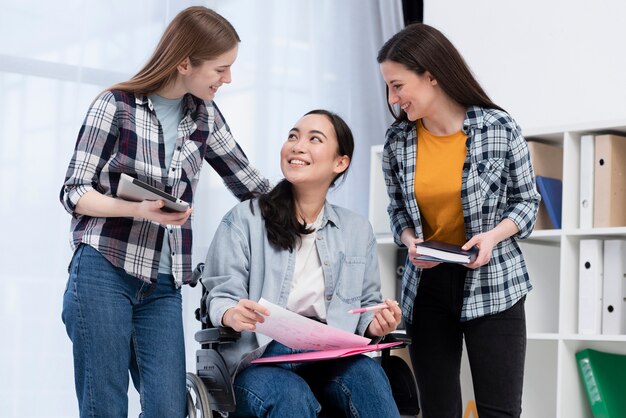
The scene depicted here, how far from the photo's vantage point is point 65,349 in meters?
2.82

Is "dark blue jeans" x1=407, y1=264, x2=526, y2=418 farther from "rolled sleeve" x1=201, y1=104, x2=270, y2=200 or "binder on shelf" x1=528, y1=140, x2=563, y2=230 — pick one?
"binder on shelf" x1=528, y1=140, x2=563, y2=230

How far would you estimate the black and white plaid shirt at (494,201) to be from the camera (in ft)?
6.57

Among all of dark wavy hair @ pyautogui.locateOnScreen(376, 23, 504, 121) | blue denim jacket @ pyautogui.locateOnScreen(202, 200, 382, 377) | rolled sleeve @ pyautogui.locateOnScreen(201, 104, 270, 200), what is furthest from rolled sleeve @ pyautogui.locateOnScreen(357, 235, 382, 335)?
dark wavy hair @ pyautogui.locateOnScreen(376, 23, 504, 121)

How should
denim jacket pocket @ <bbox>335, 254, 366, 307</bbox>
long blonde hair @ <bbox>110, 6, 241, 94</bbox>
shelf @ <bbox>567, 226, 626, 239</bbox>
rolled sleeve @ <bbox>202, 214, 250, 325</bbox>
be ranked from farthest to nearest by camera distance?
1. shelf @ <bbox>567, 226, 626, 239</bbox>
2. denim jacket pocket @ <bbox>335, 254, 366, 307</bbox>
3. rolled sleeve @ <bbox>202, 214, 250, 325</bbox>
4. long blonde hair @ <bbox>110, 6, 241, 94</bbox>

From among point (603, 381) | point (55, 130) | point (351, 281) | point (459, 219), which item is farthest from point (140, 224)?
point (603, 381)

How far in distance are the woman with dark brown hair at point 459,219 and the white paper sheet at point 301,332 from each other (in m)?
0.25

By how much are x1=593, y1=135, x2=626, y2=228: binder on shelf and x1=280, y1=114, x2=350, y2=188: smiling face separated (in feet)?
3.37

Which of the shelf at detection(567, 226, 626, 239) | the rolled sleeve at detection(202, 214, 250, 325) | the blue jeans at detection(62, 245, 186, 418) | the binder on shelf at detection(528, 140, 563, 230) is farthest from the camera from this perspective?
the binder on shelf at detection(528, 140, 563, 230)

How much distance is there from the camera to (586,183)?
2.81 metres

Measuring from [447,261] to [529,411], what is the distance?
1.49 metres

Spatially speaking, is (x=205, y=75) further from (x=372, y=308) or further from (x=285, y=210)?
(x=372, y=308)

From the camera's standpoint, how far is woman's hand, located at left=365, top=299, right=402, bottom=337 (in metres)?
2.00

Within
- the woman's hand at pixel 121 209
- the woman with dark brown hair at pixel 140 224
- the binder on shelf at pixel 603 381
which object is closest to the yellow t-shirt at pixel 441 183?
the woman with dark brown hair at pixel 140 224

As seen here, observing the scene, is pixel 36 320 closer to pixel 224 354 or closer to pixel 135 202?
pixel 224 354
